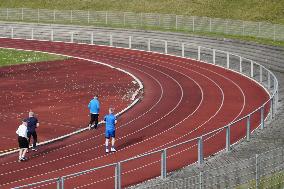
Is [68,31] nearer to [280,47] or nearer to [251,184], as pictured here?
[280,47]

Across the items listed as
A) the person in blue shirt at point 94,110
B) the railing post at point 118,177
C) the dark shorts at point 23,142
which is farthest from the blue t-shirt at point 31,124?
the railing post at point 118,177

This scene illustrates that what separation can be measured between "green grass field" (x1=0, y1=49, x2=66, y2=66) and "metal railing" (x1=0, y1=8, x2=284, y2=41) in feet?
49.4

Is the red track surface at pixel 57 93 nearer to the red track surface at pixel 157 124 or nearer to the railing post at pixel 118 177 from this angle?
the red track surface at pixel 157 124

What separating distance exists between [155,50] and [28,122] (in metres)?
28.4

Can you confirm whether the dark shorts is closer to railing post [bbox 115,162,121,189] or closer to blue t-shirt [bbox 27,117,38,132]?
blue t-shirt [bbox 27,117,38,132]

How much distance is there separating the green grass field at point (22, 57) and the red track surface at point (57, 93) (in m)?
1.35

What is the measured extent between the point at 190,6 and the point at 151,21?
9.25m

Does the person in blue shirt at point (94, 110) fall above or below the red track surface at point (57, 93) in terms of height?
above

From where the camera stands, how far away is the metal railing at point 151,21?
57.0 meters

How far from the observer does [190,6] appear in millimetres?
72875

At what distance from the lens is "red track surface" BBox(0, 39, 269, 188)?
2170cm

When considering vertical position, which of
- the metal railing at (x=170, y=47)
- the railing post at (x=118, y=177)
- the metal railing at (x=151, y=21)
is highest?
the metal railing at (x=151, y=21)

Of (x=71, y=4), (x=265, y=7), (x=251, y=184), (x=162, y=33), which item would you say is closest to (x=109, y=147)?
(x=251, y=184)

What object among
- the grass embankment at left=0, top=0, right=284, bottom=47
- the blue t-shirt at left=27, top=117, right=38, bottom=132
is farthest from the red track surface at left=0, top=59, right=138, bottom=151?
the grass embankment at left=0, top=0, right=284, bottom=47
